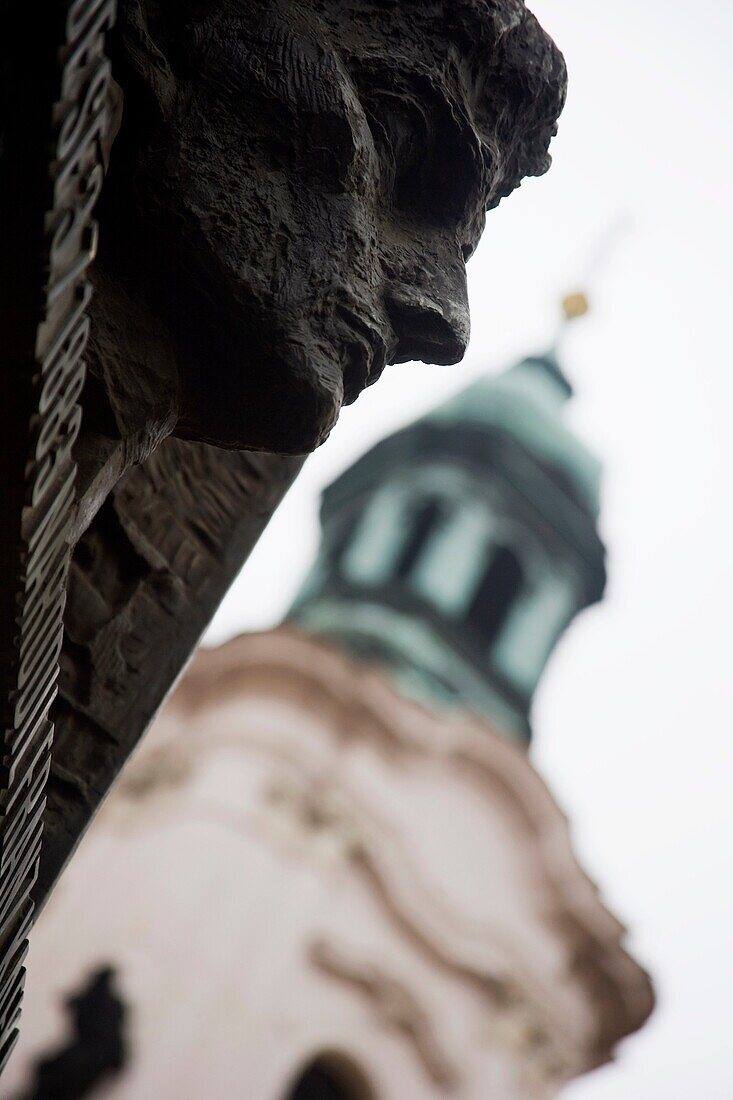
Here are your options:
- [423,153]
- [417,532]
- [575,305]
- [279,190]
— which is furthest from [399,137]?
[575,305]

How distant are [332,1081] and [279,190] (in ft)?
49.0

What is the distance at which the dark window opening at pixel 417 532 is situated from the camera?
72.3 feet

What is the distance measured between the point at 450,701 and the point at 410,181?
58.5 feet

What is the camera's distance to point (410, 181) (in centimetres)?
198

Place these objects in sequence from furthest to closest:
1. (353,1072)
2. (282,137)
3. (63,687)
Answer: (353,1072), (63,687), (282,137)

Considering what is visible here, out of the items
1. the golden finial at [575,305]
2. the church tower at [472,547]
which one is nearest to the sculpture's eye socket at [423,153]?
the church tower at [472,547]

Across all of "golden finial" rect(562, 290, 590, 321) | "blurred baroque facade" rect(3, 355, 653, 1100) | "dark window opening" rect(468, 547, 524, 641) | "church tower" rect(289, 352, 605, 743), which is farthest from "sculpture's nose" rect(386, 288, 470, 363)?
"golden finial" rect(562, 290, 590, 321)

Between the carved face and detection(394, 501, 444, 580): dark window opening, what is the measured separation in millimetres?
19861

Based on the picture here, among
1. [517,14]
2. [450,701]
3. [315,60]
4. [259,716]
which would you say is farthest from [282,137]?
[450,701]

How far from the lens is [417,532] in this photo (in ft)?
74.7

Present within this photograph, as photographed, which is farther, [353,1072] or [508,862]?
[508,862]

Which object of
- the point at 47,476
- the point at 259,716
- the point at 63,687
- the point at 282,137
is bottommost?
the point at 259,716

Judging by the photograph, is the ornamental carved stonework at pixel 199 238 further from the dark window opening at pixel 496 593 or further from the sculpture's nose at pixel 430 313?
the dark window opening at pixel 496 593

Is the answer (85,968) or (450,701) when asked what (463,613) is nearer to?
(450,701)
